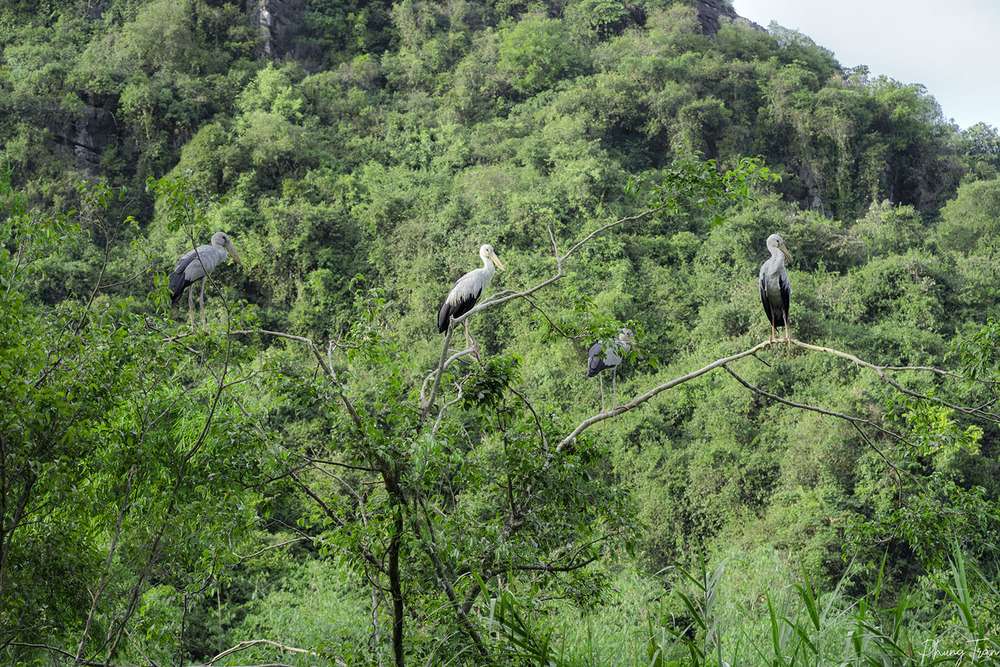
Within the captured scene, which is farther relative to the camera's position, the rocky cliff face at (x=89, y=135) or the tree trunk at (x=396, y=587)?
the rocky cliff face at (x=89, y=135)

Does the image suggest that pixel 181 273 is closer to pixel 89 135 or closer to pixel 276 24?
pixel 89 135

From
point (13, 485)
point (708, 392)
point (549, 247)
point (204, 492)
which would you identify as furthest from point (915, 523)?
point (549, 247)

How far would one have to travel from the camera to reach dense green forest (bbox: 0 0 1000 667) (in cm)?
425

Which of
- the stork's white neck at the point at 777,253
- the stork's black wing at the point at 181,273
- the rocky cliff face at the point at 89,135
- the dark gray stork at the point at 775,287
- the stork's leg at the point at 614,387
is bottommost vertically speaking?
the rocky cliff face at the point at 89,135

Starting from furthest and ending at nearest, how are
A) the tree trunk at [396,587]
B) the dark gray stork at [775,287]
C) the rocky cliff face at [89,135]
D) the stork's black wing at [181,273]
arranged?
the rocky cliff face at [89,135]
the stork's black wing at [181,273]
the dark gray stork at [775,287]
the tree trunk at [396,587]

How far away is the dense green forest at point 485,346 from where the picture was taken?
4250mm

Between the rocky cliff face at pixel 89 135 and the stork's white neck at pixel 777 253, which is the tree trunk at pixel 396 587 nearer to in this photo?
the stork's white neck at pixel 777 253

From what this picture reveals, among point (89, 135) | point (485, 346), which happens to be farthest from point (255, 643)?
point (89, 135)

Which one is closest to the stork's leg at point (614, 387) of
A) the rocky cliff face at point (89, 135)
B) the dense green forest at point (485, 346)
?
the dense green forest at point (485, 346)

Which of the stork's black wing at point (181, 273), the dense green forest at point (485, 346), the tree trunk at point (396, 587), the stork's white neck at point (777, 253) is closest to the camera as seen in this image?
the tree trunk at point (396, 587)

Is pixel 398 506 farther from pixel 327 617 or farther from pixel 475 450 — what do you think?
pixel 327 617

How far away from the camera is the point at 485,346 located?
18.1 metres

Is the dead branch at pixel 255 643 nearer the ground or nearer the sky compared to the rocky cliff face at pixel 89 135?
nearer the sky

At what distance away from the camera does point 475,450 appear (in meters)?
5.01
